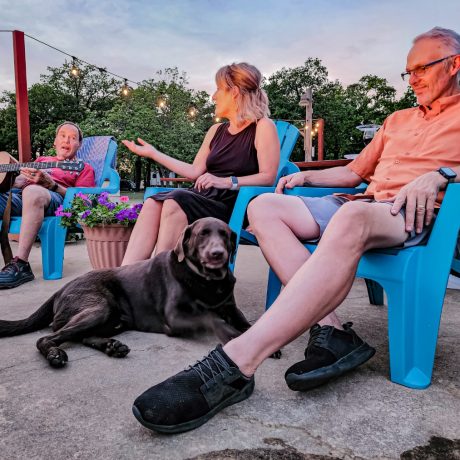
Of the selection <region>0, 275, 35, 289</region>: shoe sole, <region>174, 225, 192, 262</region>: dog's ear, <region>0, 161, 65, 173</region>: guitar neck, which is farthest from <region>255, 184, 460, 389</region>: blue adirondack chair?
<region>0, 161, 65, 173</region>: guitar neck

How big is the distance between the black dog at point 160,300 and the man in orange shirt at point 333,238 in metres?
0.27

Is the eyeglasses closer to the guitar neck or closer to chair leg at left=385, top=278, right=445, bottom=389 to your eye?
chair leg at left=385, top=278, right=445, bottom=389

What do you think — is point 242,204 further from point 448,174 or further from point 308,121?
point 308,121

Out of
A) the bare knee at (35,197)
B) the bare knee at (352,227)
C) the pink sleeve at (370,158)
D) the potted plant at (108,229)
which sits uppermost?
the pink sleeve at (370,158)

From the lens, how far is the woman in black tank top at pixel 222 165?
229 centimetres

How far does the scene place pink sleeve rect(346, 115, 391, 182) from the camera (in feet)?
6.52

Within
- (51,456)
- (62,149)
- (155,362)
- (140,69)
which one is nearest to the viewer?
(51,456)

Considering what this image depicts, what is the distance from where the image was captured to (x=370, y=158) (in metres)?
2.03

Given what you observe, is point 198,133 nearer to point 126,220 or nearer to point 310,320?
point 126,220

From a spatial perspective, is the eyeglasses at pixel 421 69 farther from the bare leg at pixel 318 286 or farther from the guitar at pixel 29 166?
the guitar at pixel 29 166

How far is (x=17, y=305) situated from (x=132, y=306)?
991 mm

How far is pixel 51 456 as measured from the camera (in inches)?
38.2

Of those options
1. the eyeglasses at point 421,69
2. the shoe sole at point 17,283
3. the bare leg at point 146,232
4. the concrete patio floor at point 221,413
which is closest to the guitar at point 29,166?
the shoe sole at point 17,283

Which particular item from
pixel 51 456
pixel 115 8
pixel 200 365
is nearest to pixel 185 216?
pixel 200 365
